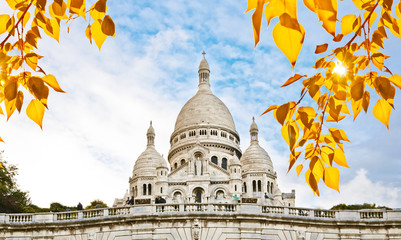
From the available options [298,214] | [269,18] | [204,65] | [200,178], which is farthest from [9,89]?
[204,65]

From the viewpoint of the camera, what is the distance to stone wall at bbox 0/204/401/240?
105ft

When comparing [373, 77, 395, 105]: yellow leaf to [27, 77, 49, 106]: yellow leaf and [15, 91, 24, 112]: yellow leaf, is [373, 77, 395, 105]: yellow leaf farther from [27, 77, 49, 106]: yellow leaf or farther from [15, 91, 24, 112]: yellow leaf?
[15, 91, 24, 112]: yellow leaf

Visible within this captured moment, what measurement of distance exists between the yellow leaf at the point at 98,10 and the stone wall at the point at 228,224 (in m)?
26.0

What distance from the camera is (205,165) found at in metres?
97.2

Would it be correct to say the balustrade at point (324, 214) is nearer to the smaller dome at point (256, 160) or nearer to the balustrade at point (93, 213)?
the balustrade at point (93, 213)

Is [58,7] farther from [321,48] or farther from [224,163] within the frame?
[224,163]

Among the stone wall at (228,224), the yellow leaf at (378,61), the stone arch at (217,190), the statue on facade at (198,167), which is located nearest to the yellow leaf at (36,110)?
the yellow leaf at (378,61)

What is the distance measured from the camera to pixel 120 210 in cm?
3359

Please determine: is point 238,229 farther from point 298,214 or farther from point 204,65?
point 204,65

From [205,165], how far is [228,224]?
214 ft

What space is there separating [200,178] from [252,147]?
18.2 meters

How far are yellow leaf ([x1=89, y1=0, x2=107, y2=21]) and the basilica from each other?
7943 cm

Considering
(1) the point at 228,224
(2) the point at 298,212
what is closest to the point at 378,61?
(1) the point at 228,224

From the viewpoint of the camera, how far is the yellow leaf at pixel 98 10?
638 cm
